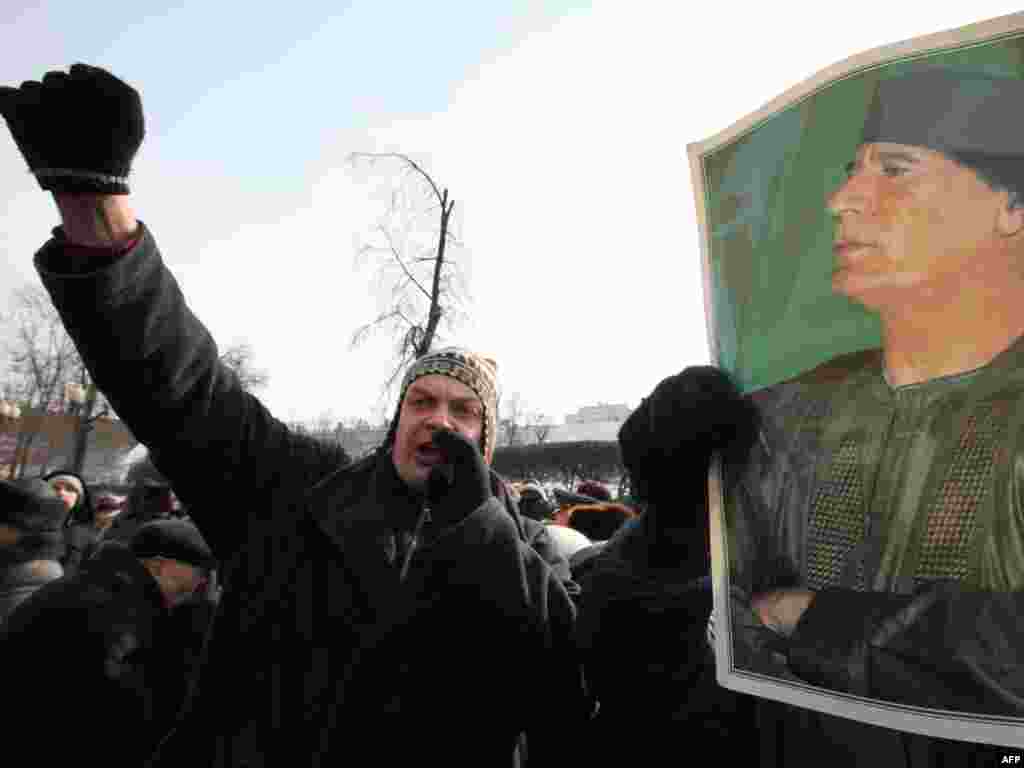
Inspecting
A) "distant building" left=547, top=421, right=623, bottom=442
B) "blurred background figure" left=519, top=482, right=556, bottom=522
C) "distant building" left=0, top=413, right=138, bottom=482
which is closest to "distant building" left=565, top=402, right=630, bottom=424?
"distant building" left=547, top=421, right=623, bottom=442

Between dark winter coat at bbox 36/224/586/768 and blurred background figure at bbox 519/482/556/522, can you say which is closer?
dark winter coat at bbox 36/224/586/768

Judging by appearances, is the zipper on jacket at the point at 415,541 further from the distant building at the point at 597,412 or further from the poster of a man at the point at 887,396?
the distant building at the point at 597,412

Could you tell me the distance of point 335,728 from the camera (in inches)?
59.4

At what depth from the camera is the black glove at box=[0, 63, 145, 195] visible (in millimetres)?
1316

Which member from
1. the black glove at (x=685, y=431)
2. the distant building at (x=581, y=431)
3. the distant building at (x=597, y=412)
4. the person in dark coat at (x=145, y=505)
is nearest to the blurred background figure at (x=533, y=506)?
the person in dark coat at (x=145, y=505)

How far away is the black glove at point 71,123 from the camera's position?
132cm

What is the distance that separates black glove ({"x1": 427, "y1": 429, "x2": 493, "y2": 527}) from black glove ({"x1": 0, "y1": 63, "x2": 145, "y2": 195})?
95 cm

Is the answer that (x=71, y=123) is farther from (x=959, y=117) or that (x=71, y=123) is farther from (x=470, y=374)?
(x=959, y=117)

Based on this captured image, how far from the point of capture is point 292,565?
5.79ft

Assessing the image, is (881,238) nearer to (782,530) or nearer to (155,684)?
(782,530)

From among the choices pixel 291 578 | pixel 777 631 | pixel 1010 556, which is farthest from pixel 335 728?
pixel 1010 556

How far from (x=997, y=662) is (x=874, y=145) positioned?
0.70 metres

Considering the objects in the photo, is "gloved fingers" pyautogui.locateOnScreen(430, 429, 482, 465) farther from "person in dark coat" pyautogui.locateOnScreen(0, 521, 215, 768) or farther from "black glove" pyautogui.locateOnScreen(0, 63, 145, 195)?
"person in dark coat" pyautogui.locateOnScreen(0, 521, 215, 768)

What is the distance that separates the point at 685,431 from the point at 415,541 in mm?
951
